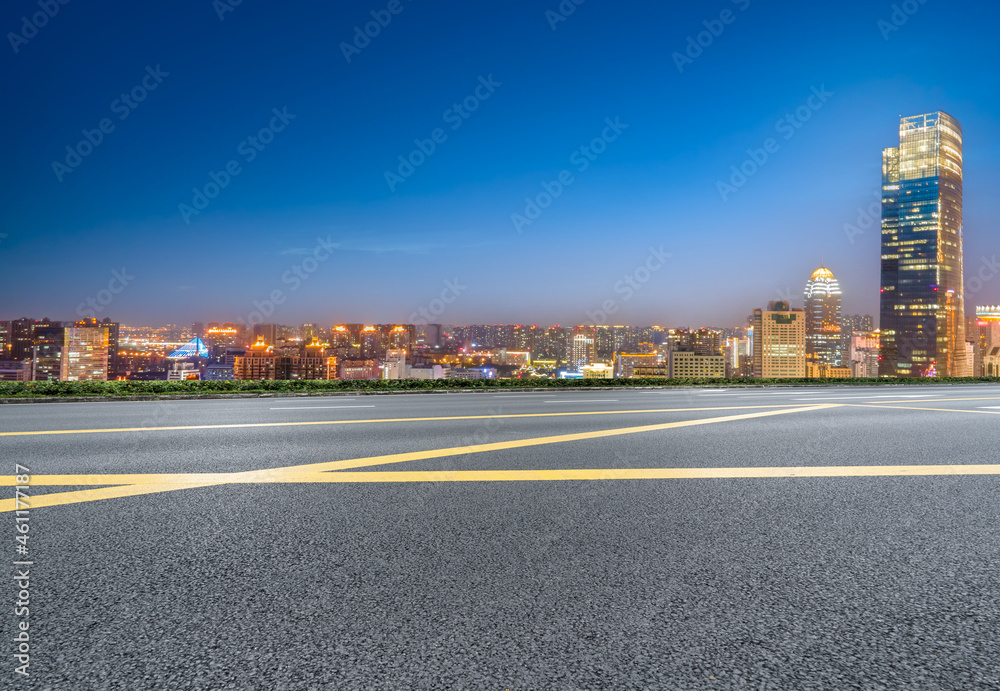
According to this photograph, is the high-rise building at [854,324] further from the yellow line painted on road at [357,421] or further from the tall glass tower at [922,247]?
the yellow line painted on road at [357,421]

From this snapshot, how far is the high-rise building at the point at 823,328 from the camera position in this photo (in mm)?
175500

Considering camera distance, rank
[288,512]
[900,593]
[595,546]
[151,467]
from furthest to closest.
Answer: [151,467] → [288,512] → [595,546] → [900,593]

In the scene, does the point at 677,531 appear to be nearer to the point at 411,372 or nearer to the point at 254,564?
the point at 254,564

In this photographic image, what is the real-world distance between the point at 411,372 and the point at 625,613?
22011 mm

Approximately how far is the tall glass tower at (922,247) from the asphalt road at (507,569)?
6155 inches

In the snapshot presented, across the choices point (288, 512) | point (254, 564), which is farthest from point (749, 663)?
point (288, 512)

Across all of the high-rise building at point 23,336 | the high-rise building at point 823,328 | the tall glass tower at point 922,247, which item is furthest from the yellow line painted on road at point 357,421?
the high-rise building at point 823,328

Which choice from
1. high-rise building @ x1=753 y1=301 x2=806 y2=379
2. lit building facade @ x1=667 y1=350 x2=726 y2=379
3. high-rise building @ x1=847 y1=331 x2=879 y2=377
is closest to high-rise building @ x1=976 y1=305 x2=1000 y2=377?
high-rise building @ x1=847 y1=331 x2=879 y2=377

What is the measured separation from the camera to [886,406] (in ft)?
47.2

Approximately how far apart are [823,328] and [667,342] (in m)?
162

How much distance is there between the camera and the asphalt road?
2.30 meters

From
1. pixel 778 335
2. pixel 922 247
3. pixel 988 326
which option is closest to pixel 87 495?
pixel 778 335

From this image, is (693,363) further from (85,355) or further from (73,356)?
(73,356)

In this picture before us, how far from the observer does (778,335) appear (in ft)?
328
